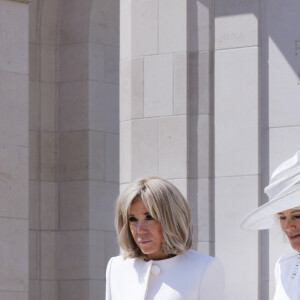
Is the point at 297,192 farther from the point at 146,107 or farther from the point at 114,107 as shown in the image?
the point at 114,107

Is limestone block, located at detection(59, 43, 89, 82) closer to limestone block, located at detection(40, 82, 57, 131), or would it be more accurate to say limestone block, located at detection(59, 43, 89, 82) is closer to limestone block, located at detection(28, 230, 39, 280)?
limestone block, located at detection(40, 82, 57, 131)

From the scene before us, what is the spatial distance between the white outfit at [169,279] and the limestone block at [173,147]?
487 cm

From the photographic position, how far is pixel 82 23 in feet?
50.8

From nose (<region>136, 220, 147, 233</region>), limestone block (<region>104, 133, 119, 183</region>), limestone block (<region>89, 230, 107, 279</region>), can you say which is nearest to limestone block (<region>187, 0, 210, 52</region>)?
limestone block (<region>104, 133, 119, 183</region>)

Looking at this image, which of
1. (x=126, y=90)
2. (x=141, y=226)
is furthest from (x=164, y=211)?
(x=126, y=90)

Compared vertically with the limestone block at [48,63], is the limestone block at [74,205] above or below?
below

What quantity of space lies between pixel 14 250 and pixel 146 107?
2.37 m

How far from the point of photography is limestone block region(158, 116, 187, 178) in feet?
37.2

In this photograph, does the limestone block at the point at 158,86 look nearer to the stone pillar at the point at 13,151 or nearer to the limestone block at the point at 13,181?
the stone pillar at the point at 13,151

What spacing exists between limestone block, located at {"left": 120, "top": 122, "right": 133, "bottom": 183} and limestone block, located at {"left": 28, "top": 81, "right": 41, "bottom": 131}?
381 cm

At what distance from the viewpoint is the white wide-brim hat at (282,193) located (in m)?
5.74

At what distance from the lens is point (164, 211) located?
20.3 feet

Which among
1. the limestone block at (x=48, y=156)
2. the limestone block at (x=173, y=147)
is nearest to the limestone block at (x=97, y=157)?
the limestone block at (x=48, y=156)

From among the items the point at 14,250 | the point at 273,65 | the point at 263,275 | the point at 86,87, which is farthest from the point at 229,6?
the point at 86,87
